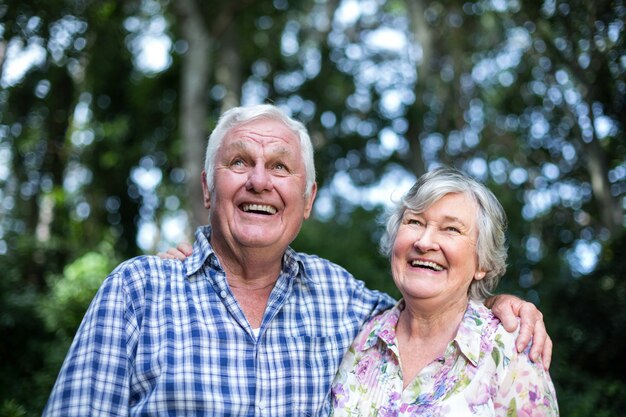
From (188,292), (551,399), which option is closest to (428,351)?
(551,399)

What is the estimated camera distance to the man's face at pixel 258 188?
2.85 m

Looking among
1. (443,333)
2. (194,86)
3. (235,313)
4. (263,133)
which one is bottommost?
(443,333)

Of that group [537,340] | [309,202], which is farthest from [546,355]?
[309,202]

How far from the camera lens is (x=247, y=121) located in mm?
2982

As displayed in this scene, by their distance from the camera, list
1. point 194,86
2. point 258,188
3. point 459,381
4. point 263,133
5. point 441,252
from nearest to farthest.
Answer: point 459,381, point 441,252, point 258,188, point 263,133, point 194,86

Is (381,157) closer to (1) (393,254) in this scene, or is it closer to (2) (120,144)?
(2) (120,144)

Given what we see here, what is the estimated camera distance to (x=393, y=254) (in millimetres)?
2834

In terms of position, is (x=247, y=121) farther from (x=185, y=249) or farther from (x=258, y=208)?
(x=185, y=249)

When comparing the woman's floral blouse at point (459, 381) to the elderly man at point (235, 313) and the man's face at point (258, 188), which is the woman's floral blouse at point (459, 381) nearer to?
the elderly man at point (235, 313)

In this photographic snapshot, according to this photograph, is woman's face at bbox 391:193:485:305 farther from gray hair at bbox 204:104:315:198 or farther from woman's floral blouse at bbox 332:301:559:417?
gray hair at bbox 204:104:315:198

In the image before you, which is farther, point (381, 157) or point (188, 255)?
point (381, 157)

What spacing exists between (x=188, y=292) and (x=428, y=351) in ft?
3.28

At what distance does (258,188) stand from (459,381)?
110 centimetres

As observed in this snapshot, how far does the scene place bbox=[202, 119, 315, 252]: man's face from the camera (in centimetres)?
285
